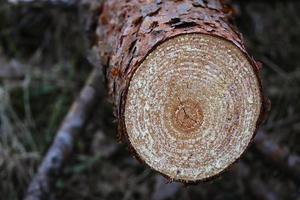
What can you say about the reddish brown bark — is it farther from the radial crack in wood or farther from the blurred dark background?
the blurred dark background

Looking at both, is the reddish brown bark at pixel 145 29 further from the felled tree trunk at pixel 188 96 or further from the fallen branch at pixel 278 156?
the fallen branch at pixel 278 156

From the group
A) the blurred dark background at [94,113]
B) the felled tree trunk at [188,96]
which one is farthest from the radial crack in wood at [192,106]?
the blurred dark background at [94,113]

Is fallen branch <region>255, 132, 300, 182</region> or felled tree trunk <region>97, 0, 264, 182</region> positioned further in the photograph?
fallen branch <region>255, 132, 300, 182</region>

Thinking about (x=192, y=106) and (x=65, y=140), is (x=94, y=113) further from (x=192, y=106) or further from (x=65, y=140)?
(x=192, y=106)

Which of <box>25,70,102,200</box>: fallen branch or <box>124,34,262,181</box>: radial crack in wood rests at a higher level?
<box>124,34,262,181</box>: radial crack in wood

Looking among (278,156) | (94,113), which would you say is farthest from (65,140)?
(278,156)

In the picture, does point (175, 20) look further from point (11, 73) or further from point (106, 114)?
point (11, 73)

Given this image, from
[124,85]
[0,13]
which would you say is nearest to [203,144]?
[124,85]

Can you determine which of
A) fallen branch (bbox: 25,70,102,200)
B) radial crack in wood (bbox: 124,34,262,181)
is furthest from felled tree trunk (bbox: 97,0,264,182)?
fallen branch (bbox: 25,70,102,200)
